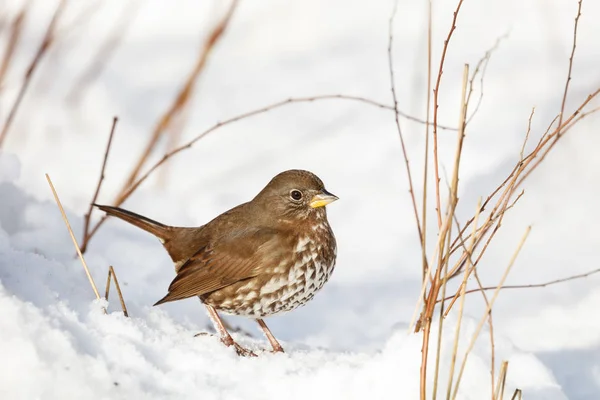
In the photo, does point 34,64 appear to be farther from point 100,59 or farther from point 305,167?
point 100,59

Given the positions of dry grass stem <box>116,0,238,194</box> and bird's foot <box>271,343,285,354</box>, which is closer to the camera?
bird's foot <box>271,343,285,354</box>

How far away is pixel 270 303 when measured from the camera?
446cm

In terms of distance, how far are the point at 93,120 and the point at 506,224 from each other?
3.43 m

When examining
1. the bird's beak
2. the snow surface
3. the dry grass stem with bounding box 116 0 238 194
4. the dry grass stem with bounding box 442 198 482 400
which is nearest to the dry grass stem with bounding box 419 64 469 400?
the dry grass stem with bounding box 442 198 482 400

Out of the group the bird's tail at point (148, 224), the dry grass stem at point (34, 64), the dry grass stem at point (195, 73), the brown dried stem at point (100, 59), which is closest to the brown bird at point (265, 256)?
the bird's tail at point (148, 224)

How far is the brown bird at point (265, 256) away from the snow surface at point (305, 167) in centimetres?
24

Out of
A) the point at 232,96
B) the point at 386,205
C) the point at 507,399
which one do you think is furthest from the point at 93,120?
the point at 507,399

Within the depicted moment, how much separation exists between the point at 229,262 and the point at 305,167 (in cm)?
295

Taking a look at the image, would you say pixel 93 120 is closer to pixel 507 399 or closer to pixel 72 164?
pixel 72 164

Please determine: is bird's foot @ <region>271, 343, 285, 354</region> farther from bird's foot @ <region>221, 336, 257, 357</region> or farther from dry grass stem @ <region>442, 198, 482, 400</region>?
dry grass stem @ <region>442, 198, 482, 400</region>

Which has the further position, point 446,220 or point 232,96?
point 232,96

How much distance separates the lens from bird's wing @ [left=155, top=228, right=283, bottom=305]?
448cm

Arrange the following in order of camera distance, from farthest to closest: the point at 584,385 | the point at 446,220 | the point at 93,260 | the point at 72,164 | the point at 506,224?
the point at 72,164 → the point at 506,224 → the point at 93,260 → the point at 584,385 → the point at 446,220

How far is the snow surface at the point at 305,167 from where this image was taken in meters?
3.70
